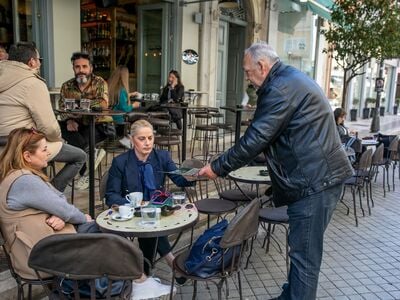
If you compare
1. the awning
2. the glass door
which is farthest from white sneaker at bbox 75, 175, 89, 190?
the awning

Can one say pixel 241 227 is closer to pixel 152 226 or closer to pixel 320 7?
pixel 152 226

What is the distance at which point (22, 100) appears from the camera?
126 inches

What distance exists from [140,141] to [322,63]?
45.2 ft

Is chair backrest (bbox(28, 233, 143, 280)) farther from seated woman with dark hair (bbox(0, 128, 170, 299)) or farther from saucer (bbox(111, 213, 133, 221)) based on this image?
Result: saucer (bbox(111, 213, 133, 221))

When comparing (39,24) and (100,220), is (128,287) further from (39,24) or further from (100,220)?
(39,24)

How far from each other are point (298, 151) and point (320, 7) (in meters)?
10.2

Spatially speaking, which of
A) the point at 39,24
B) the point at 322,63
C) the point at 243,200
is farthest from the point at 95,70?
the point at 322,63

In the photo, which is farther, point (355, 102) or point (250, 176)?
point (355, 102)

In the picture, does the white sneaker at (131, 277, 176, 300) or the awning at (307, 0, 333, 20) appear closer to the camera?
the white sneaker at (131, 277, 176, 300)

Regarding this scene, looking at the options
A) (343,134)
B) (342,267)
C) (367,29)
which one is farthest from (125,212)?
(367,29)

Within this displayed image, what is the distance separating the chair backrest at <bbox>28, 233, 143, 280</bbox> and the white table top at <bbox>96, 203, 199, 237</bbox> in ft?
1.31

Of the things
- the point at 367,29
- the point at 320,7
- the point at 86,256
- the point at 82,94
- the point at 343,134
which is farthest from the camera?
the point at 320,7

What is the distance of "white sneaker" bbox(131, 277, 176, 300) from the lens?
2449 mm

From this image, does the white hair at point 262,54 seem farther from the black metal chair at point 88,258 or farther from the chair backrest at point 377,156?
the chair backrest at point 377,156
